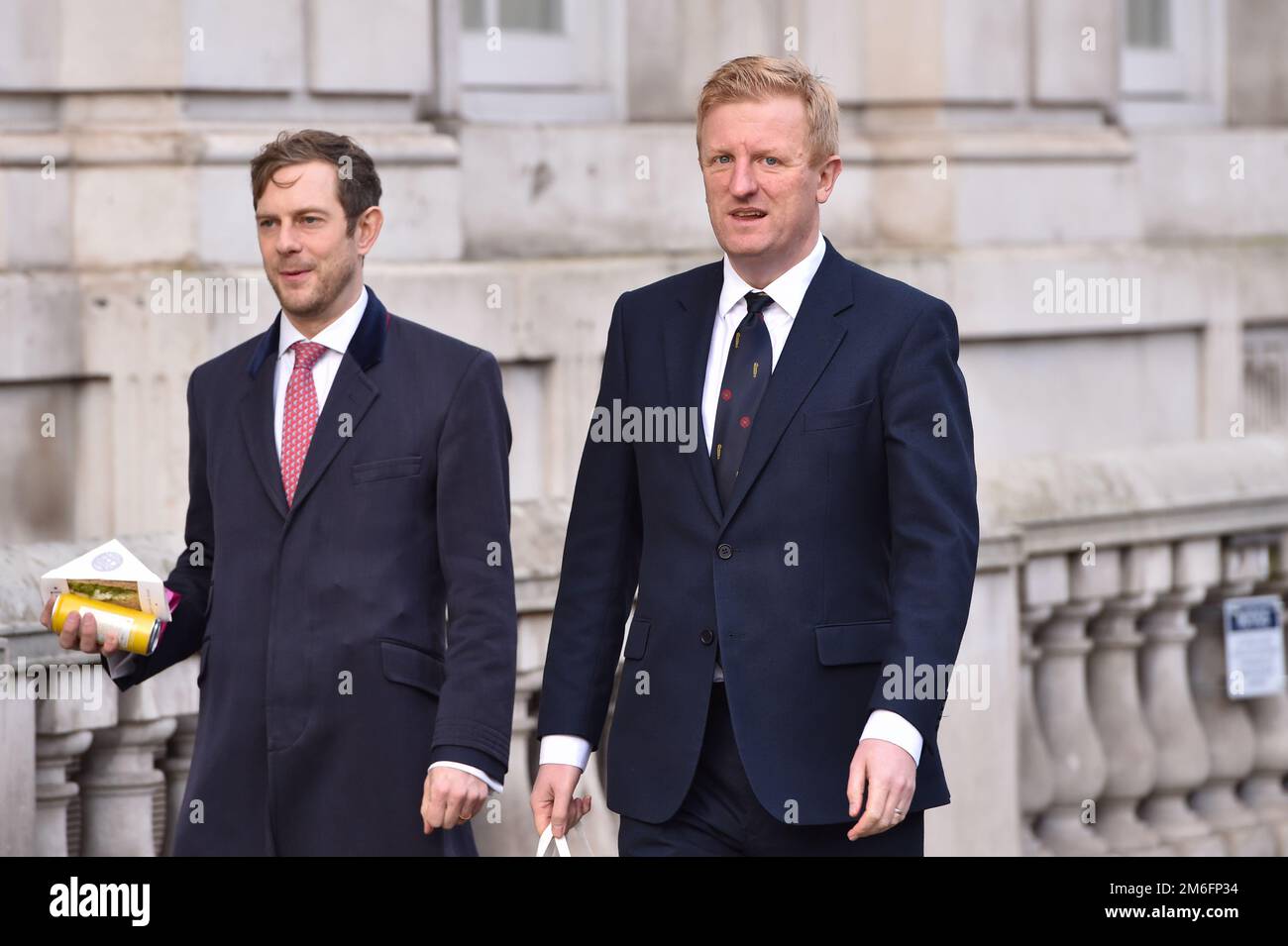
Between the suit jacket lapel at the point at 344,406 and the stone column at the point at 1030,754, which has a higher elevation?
the suit jacket lapel at the point at 344,406

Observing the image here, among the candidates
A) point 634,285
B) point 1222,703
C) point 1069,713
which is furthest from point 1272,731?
point 634,285

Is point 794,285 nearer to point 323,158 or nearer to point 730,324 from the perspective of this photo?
point 730,324

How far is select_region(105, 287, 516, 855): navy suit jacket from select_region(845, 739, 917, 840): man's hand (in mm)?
626

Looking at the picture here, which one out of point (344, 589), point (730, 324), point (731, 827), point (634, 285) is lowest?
point (731, 827)

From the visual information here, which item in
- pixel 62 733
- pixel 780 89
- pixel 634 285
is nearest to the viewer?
pixel 780 89

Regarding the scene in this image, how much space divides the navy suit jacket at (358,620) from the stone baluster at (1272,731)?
3.63 metres

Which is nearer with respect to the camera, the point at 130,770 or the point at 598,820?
the point at 130,770

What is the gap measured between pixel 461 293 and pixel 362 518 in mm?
2831

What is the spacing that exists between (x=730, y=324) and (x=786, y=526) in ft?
1.25

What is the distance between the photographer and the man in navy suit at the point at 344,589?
4.19 m

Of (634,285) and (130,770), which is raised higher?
(634,285)

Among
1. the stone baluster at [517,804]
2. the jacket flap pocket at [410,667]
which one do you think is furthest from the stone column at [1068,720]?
the jacket flap pocket at [410,667]

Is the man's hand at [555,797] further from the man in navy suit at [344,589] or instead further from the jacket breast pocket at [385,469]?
the jacket breast pocket at [385,469]

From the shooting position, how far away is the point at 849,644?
4121 mm
